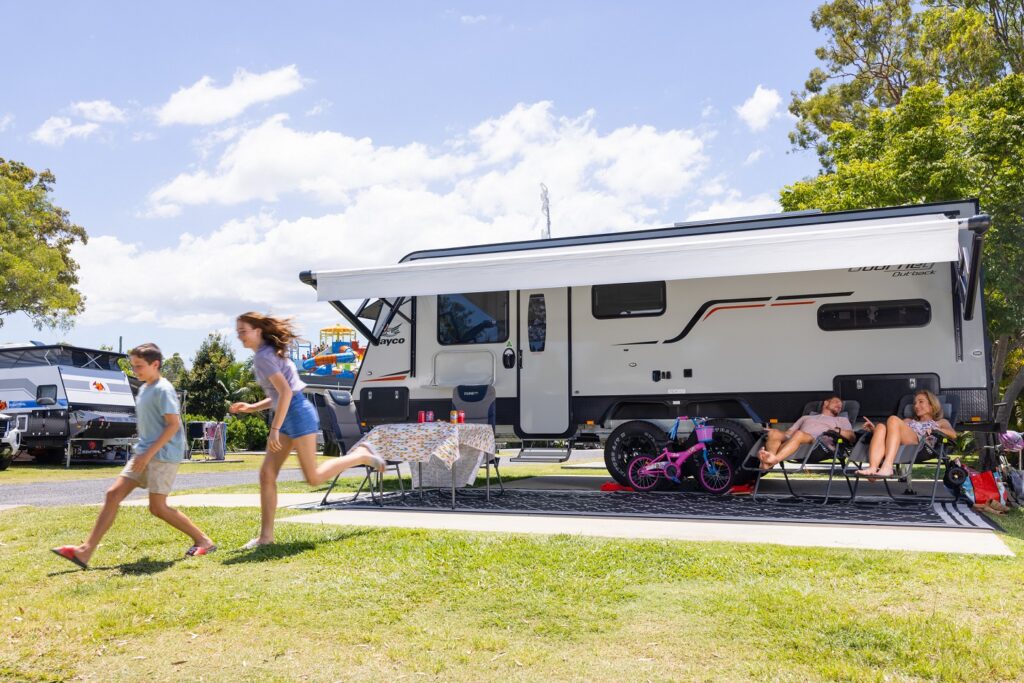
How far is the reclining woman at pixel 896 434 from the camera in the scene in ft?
22.7

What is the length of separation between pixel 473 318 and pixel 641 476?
2566 mm

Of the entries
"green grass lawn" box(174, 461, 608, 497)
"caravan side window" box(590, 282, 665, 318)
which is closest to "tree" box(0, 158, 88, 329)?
"green grass lawn" box(174, 461, 608, 497)

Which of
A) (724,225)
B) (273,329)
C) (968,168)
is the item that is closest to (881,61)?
(968,168)

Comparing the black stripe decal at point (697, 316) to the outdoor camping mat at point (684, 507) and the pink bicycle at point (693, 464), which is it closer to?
the pink bicycle at point (693, 464)

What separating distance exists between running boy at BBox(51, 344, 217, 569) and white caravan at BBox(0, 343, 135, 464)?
1241 cm

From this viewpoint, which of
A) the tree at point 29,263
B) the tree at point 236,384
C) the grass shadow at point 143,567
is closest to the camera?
the grass shadow at point 143,567

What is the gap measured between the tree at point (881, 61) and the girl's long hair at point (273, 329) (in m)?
15.3

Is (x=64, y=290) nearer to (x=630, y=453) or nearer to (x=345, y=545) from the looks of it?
(x=630, y=453)

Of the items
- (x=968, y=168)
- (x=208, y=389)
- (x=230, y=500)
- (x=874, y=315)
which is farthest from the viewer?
(x=208, y=389)

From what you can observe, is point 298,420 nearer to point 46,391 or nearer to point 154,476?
point 154,476

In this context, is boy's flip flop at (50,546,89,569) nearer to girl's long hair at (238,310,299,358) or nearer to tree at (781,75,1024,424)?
girl's long hair at (238,310,299,358)

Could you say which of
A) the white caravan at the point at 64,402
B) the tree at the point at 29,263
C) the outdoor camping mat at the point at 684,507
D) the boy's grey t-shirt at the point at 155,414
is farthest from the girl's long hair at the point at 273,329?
the tree at the point at 29,263

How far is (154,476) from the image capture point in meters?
4.98

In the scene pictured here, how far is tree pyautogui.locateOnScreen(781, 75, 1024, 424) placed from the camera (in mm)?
12203
